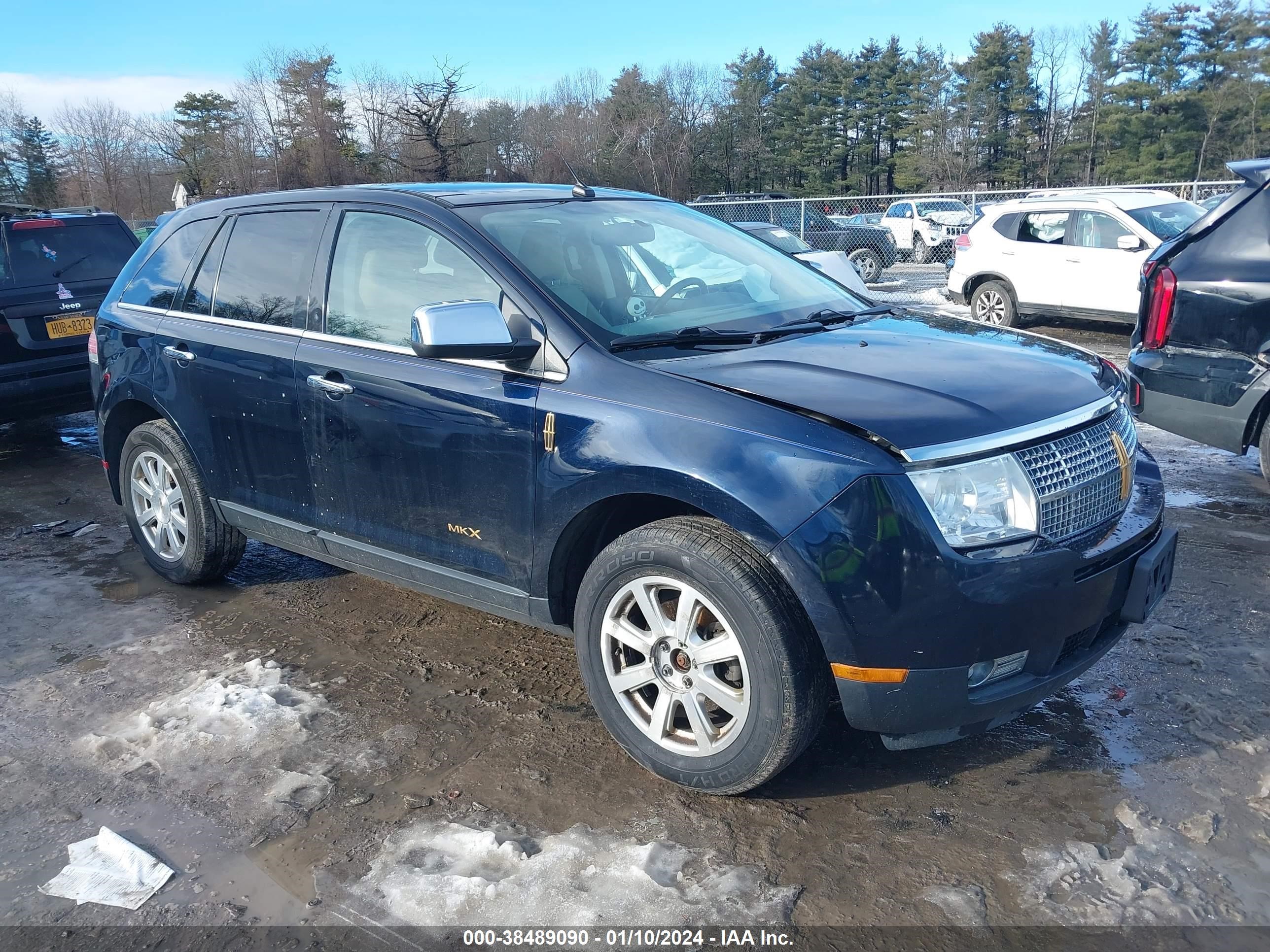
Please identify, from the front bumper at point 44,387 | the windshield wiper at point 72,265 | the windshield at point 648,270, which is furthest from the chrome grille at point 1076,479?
the windshield wiper at point 72,265

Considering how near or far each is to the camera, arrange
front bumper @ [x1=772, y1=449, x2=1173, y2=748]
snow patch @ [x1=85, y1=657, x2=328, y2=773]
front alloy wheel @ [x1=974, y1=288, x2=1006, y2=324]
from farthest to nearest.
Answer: front alloy wheel @ [x1=974, y1=288, x2=1006, y2=324] < snow patch @ [x1=85, y1=657, x2=328, y2=773] < front bumper @ [x1=772, y1=449, x2=1173, y2=748]

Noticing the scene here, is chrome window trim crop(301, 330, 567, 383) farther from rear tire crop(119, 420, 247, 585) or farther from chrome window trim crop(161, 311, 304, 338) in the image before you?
rear tire crop(119, 420, 247, 585)

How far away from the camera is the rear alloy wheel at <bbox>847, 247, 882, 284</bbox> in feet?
71.0

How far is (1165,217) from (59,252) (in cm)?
Result: 1190

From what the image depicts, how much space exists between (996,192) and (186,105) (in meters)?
52.2

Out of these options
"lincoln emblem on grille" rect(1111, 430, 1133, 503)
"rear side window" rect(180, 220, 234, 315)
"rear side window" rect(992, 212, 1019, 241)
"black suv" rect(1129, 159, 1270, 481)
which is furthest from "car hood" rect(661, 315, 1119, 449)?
"rear side window" rect(992, 212, 1019, 241)

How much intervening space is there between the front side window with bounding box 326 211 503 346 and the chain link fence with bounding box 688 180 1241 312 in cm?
1398

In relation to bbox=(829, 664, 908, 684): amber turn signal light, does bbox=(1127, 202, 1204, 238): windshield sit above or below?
above

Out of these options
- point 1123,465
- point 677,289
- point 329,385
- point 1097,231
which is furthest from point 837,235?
point 1123,465

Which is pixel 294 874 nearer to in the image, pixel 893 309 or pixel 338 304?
pixel 338 304

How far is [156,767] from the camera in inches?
131

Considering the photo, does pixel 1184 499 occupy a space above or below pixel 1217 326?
below

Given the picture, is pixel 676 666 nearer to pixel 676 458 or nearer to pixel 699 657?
pixel 699 657

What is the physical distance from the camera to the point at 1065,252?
1243 centimetres
